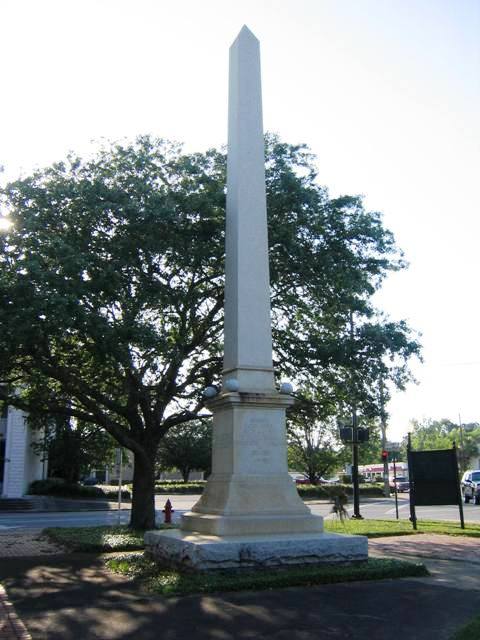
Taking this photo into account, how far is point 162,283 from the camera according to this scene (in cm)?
1653

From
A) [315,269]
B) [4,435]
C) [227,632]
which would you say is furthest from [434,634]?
[4,435]

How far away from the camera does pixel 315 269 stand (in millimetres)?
16328

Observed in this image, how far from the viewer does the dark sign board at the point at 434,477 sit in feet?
59.8

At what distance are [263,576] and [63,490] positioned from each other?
122 feet

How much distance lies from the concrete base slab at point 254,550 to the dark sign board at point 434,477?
9.17m

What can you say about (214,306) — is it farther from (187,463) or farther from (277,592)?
(187,463)

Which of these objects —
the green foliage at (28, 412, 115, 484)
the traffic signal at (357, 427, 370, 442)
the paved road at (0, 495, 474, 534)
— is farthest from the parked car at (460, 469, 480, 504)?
the green foliage at (28, 412, 115, 484)

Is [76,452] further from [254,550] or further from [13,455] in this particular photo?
[254,550]

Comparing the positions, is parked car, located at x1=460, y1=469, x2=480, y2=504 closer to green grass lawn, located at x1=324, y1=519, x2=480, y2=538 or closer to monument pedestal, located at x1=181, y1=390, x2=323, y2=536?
green grass lawn, located at x1=324, y1=519, x2=480, y2=538

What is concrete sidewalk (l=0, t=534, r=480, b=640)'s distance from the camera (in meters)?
6.37

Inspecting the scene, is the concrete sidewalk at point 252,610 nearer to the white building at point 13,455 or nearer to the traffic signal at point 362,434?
the traffic signal at point 362,434

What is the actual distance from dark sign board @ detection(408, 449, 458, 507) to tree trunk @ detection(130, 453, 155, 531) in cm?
784

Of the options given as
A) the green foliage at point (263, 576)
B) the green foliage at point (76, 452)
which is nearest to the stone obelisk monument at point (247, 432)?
the green foliage at point (263, 576)

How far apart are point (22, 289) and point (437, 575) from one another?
373 inches
